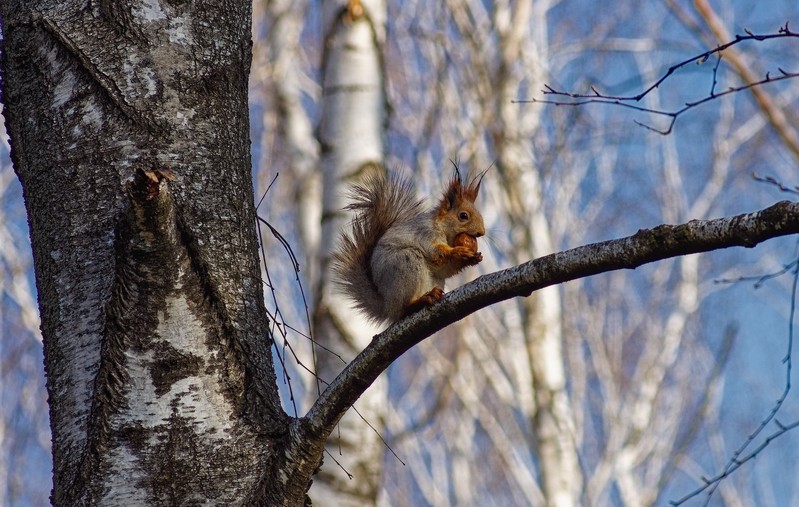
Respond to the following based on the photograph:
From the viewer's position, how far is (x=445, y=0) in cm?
662

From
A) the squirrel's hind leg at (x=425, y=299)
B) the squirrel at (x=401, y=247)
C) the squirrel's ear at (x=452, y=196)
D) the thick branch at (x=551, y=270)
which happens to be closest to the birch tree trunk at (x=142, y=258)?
the thick branch at (x=551, y=270)

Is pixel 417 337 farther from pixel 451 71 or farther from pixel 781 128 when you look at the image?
pixel 451 71

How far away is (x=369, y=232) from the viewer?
2.38 meters

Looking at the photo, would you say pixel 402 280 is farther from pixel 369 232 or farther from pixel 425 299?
pixel 369 232

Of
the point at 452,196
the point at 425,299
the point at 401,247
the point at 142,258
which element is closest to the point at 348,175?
the point at 452,196

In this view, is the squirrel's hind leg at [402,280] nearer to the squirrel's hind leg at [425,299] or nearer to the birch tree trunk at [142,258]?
the squirrel's hind leg at [425,299]

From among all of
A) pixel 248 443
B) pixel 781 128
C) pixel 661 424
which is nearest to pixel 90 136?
pixel 248 443

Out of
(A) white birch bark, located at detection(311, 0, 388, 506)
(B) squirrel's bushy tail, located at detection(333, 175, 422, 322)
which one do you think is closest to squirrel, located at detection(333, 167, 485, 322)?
(B) squirrel's bushy tail, located at detection(333, 175, 422, 322)

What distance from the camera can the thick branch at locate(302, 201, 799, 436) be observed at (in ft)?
3.84

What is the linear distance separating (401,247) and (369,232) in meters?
0.19

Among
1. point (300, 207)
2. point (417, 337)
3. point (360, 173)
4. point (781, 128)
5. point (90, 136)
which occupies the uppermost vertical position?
point (300, 207)

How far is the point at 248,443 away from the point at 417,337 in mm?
301

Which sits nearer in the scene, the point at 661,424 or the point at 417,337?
the point at 417,337

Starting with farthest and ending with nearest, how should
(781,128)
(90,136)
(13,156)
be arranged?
(781,128), (13,156), (90,136)
